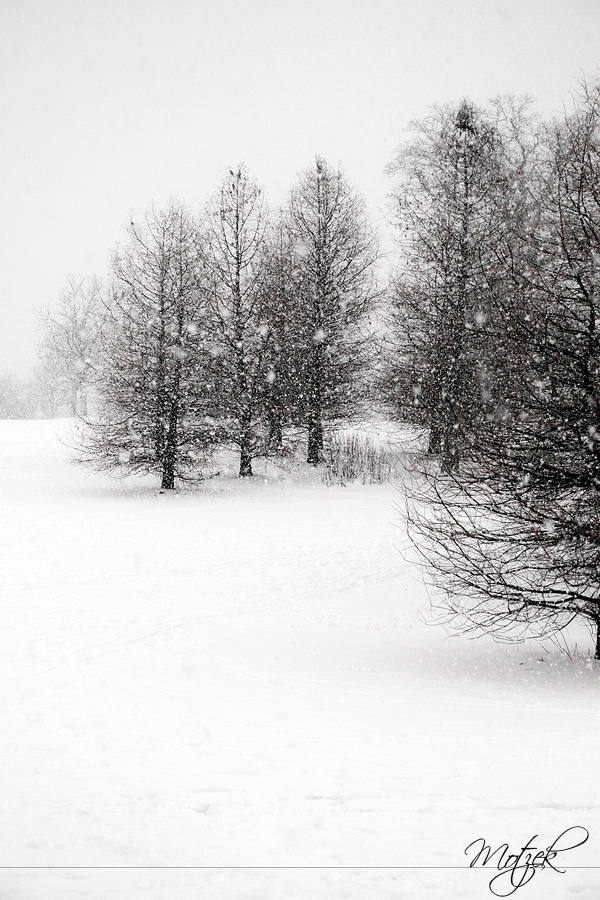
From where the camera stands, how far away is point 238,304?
2136cm

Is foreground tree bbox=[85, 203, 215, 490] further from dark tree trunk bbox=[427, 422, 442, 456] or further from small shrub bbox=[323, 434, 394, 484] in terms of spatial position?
dark tree trunk bbox=[427, 422, 442, 456]

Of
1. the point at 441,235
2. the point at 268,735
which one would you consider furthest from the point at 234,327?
the point at 268,735

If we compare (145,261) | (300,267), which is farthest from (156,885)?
(300,267)

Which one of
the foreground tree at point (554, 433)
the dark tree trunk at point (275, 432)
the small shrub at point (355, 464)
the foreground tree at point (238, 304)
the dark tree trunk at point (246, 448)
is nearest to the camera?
the foreground tree at point (554, 433)

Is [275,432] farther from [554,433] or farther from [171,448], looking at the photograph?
[554,433]

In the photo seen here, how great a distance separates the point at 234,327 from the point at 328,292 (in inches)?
145

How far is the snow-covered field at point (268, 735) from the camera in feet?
11.3

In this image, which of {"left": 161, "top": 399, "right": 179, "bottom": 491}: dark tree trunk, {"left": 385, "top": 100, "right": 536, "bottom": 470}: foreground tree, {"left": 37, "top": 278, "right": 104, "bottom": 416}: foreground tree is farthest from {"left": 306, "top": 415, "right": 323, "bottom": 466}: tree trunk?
{"left": 37, "top": 278, "right": 104, "bottom": 416}: foreground tree

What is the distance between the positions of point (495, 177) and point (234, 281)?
8940mm

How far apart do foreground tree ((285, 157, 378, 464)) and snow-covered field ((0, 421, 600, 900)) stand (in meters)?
10.2
